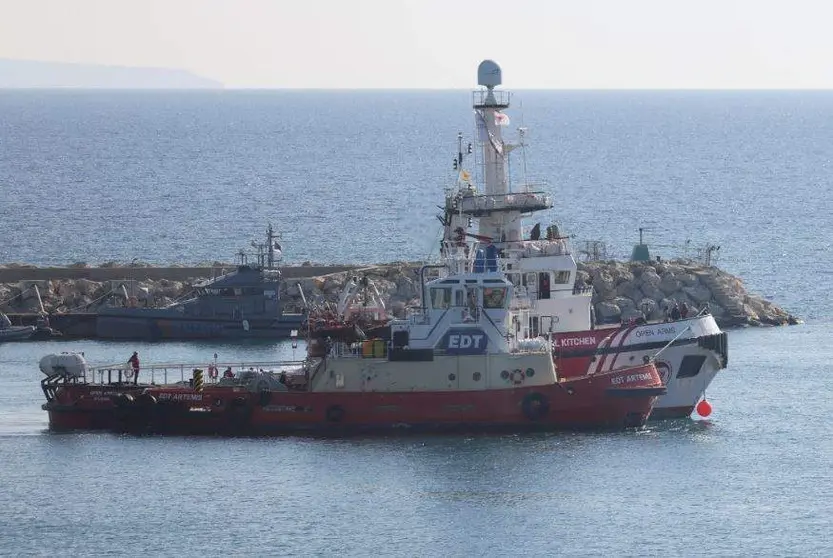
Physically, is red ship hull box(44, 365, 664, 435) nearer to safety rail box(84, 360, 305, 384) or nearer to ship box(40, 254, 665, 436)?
ship box(40, 254, 665, 436)

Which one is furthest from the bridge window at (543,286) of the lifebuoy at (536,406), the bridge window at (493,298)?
the lifebuoy at (536,406)

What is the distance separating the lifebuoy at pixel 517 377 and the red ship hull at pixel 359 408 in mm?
270

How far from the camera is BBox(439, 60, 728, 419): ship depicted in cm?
5672

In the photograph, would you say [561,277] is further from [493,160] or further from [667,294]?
[667,294]

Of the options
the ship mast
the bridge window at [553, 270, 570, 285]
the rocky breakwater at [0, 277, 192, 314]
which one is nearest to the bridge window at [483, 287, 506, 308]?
the bridge window at [553, 270, 570, 285]

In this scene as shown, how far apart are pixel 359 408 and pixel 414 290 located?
23134 mm

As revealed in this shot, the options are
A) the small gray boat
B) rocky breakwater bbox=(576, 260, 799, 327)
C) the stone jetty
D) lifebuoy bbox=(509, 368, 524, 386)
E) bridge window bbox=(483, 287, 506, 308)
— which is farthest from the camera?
the stone jetty

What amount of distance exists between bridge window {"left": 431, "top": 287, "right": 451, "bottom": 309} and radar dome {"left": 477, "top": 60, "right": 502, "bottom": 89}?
26.4ft

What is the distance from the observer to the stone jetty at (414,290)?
76375mm

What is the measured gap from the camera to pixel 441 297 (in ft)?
181

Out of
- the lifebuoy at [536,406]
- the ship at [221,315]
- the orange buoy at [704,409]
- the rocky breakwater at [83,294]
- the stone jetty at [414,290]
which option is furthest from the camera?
the rocky breakwater at [83,294]

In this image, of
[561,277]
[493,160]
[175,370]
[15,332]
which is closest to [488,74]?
[493,160]

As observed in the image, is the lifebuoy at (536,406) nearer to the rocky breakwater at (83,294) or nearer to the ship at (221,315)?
the ship at (221,315)

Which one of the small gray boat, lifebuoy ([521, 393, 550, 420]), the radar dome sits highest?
the radar dome
